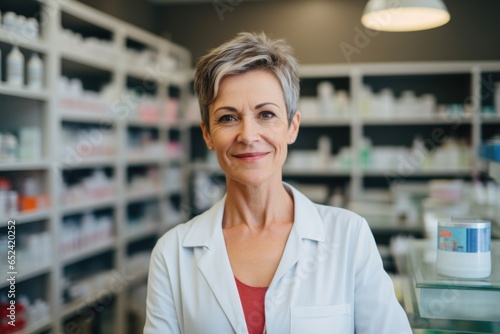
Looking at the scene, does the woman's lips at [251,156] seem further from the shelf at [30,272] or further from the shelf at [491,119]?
the shelf at [491,119]

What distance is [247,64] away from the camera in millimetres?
1355

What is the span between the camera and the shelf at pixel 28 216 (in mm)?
3104

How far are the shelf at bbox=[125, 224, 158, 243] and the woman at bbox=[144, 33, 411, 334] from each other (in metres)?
3.59

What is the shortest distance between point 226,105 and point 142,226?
412 centimetres

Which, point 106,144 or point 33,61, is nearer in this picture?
point 33,61

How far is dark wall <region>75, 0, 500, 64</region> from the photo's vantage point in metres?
5.36

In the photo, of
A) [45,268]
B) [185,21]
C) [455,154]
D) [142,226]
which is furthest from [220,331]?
[185,21]

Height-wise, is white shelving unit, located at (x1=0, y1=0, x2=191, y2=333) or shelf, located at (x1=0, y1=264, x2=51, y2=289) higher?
white shelving unit, located at (x1=0, y1=0, x2=191, y2=333)

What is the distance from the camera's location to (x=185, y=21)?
20.1ft

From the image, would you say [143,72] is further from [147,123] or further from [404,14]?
[404,14]

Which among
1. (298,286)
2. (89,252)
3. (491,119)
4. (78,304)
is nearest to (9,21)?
(89,252)

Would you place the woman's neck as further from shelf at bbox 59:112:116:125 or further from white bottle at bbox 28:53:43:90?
shelf at bbox 59:112:116:125

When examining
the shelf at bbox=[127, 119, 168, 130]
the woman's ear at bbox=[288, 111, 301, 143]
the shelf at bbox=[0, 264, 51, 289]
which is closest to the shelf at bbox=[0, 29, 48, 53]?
the shelf at bbox=[0, 264, 51, 289]

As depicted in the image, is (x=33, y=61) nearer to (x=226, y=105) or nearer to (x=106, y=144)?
(x=106, y=144)
